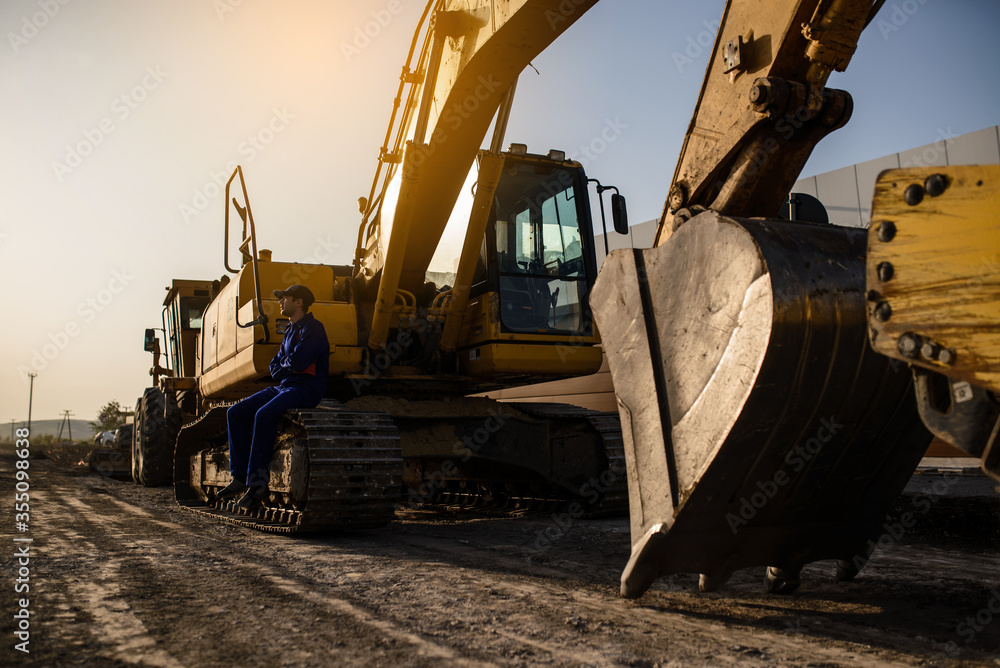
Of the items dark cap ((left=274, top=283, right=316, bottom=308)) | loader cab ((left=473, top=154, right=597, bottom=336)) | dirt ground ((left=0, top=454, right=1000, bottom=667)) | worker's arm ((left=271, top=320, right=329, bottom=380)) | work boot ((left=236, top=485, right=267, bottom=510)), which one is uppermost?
loader cab ((left=473, top=154, right=597, bottom=336))

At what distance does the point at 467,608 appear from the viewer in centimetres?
315

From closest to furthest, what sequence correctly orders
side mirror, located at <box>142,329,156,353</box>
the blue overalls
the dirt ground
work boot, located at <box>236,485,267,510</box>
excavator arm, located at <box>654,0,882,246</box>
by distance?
1. the dirt ground
2. excavator arm, located at <box>654,0,882,246</box>
3. the blue overalls
4. work boot, located at <box>236,485,267,510</box>
5. side mirror, located at <box>142,329,156,353</box>

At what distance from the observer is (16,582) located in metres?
3.69

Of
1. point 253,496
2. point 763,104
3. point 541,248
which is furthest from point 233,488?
point 763,104

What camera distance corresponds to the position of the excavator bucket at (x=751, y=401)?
2537mm

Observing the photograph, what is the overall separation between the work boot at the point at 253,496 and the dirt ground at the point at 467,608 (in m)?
0.69

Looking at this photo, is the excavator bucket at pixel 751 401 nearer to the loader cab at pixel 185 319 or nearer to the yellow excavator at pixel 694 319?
the yellow excavator at pixel 694 319

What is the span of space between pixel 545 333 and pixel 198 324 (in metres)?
7.87

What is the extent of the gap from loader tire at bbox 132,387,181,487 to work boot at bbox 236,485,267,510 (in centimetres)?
575

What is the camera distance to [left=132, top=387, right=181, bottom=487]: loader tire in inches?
441

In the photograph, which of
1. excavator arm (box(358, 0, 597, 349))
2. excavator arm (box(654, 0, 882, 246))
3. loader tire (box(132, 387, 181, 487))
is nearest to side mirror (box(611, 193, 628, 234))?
excavator arm (box(358, 0, 597, 349))

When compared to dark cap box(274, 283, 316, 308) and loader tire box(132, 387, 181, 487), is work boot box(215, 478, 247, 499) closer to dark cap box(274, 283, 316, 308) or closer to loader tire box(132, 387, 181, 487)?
dark cap box(274, 283, 316, 308)

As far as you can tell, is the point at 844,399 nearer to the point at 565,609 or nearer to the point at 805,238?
the point at 805,238

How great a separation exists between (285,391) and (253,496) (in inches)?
37.1
